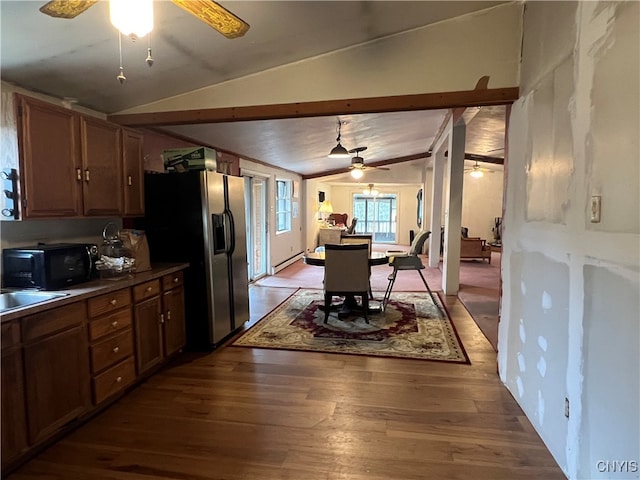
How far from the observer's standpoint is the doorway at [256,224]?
6645mm

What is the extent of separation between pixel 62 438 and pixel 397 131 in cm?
566

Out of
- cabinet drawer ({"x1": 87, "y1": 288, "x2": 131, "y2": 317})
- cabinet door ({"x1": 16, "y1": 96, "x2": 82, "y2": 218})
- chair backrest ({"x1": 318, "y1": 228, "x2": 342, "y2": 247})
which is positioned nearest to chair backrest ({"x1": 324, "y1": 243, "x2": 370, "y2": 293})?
cabinet drawer ({"x1": 87, "y1": 288, "x2": 131, "y2": 317})

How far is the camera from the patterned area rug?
345 cm

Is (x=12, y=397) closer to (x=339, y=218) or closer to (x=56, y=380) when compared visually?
(x=56, y=380)

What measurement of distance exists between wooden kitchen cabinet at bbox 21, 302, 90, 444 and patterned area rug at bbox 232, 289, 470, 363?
1.56 m

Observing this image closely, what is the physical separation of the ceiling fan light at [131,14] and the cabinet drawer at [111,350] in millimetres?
1875

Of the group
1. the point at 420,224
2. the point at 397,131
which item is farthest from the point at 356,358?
→ the point at 420,224

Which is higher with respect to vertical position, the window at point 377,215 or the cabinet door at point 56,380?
the window at point 377,215

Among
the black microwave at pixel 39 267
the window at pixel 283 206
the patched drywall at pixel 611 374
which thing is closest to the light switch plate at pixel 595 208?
the patched drywall at pixel 611 374

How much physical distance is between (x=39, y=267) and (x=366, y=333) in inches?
112

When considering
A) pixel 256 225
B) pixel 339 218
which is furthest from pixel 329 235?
pixel 256 225

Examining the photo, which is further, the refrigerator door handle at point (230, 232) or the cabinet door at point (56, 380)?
the refrigerator door handle at point (230, 232)

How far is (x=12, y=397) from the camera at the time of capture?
184cm

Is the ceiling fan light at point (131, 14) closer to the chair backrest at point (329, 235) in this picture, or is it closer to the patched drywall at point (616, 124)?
the patched drywall at point (616, 124)
